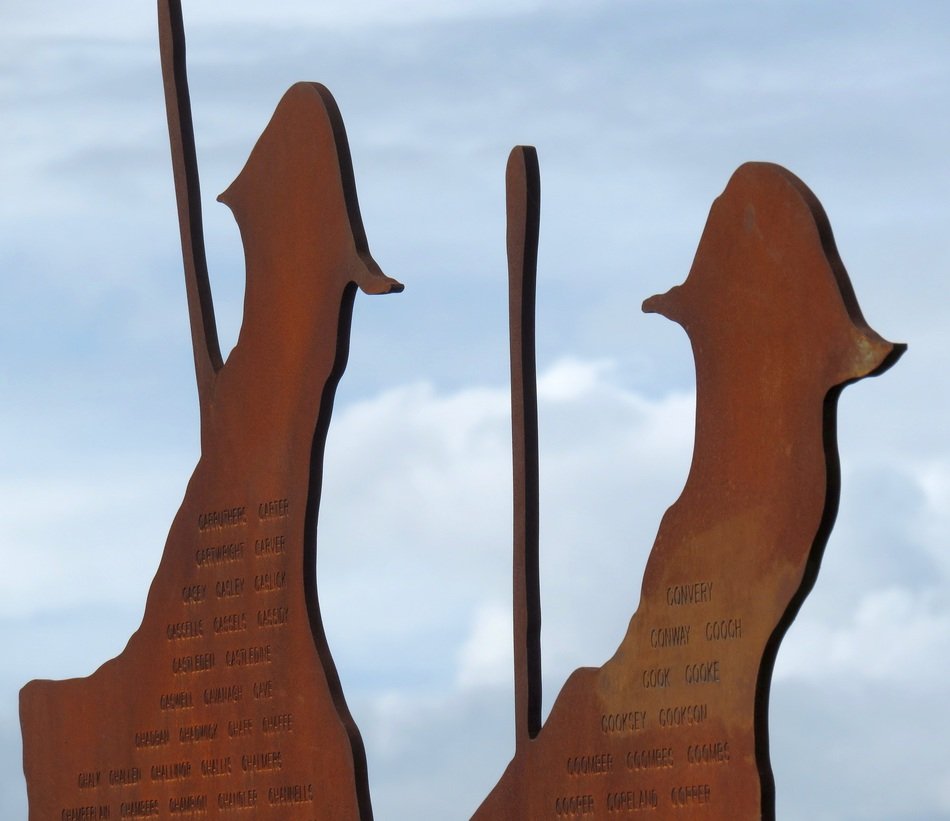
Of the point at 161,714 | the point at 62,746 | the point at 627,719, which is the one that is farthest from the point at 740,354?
the point at 62,746

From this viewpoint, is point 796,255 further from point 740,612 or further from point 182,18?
point 182,18

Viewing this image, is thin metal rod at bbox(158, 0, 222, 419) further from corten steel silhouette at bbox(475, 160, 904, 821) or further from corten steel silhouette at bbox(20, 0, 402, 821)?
corten steel silhouette at bbox(475, 160, 904, 821)

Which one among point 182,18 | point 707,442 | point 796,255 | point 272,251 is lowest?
point 707,442

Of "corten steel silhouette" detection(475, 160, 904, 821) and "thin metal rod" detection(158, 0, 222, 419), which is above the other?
"thin metal rod" detection(158, 0, 222, 419)

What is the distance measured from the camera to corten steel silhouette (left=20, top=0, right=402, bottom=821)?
238 inches

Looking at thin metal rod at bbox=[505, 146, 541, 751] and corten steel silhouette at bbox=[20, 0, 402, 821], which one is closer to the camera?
thin metal rod at bbox=[505, 146, 541, 751]

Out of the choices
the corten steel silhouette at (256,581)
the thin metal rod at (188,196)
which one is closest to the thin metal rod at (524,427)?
the corten steel silhouette at (256,581)

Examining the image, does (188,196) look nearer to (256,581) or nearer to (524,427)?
(256,581)

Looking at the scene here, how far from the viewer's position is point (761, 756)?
16.6 ft

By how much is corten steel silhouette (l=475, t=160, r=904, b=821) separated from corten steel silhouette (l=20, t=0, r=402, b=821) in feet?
2.69

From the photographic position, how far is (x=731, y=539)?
5234 millimetres

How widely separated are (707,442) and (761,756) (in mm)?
865

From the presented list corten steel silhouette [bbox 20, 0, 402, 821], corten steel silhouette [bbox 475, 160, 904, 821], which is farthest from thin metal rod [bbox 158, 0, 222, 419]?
corten steel silhouette [bbox 475, 160, 904, 821]

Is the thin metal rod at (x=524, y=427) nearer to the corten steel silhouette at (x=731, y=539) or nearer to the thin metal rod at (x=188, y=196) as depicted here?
the corten steel silhouette at (x=731, y=539)
